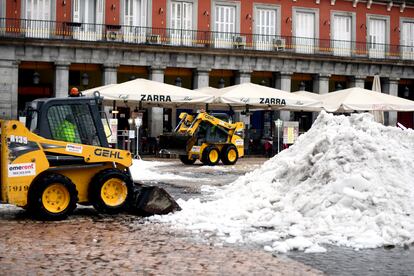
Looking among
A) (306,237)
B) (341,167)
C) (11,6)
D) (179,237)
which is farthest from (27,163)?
(11,6)

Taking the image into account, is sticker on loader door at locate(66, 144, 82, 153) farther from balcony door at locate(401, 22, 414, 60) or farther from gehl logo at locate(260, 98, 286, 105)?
balcony door at locate(401, 22, 414, 60)

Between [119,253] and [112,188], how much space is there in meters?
3.18

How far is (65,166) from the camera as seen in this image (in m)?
10.3

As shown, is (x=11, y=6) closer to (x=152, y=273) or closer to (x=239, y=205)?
(x=239, y=205)

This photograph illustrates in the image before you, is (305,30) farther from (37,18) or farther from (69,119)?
(69,119)

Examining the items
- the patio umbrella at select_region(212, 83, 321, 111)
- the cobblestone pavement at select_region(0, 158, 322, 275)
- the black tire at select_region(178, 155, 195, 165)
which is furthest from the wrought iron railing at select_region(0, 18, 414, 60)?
the cobblestone pavement at select_region(0, 158, 322, 275)

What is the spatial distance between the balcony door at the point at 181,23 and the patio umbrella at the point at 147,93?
32.0ft

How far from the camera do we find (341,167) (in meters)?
10.5

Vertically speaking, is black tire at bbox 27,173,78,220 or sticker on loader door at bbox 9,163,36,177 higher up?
sticker on loader door at bbox 9,163,36,177

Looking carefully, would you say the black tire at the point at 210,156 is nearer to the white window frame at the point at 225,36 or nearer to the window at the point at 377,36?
the white window frame at the point at 225,36

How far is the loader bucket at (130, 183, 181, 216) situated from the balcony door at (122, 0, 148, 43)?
919 inches

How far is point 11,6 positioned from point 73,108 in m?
23.5

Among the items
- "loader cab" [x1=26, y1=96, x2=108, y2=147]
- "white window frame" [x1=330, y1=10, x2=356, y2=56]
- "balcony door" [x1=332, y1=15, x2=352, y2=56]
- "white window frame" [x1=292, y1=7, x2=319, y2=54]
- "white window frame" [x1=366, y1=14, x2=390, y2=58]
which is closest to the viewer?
"loader cab" [x1=26, y1=96, x2=108, y2=147]

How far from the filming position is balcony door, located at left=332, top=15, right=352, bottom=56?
125 feet
